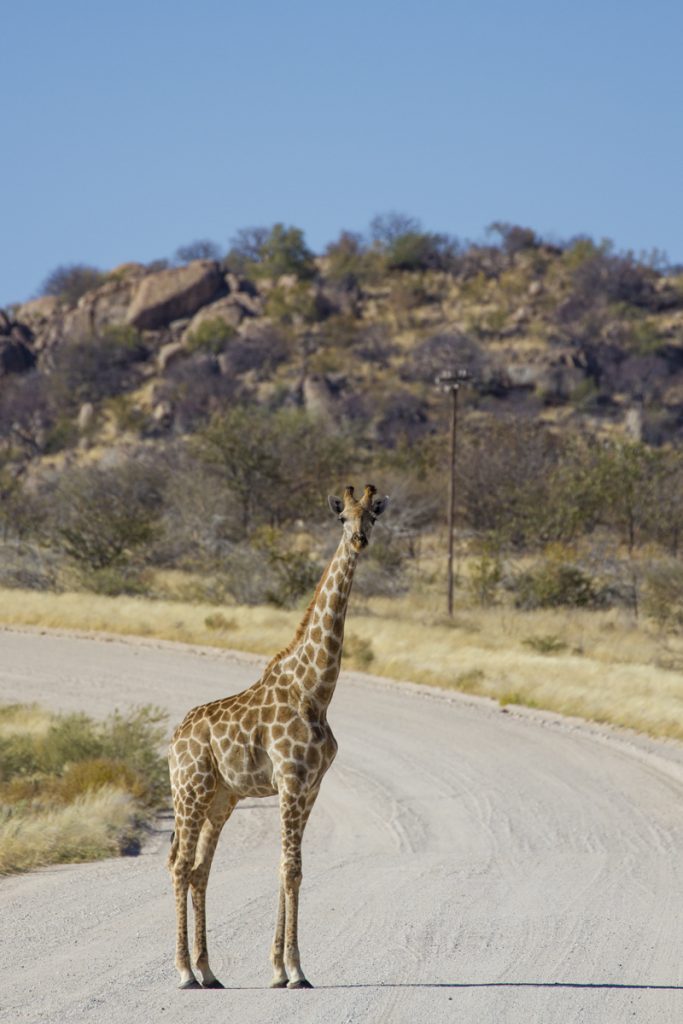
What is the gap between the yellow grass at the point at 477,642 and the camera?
2416cm

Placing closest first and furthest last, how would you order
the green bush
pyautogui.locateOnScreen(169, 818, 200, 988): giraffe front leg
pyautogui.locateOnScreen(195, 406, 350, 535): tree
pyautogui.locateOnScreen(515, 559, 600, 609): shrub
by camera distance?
pyautogui.locateOnScreen(169, 818, 200, 988): giraffe front leg < the green bush < pyautogui.locateOnScreen(515, 559, 600, 609): shrub < pyautogui.locateOnScreen(195, 406, 350, 535): tree

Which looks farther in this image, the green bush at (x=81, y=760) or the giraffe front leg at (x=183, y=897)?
the green bush at (x=81, y=760)

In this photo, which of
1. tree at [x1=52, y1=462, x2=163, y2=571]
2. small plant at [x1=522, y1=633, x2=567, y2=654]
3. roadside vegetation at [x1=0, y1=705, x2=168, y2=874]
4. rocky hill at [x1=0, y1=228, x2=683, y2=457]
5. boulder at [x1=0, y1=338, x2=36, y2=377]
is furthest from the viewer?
boulder at [x1=0, y1=338, x2=36, y2=377]

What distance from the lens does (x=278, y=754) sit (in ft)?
26.6

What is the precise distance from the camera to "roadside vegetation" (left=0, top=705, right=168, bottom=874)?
535 inches

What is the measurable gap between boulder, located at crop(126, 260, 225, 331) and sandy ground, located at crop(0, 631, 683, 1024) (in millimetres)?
74782

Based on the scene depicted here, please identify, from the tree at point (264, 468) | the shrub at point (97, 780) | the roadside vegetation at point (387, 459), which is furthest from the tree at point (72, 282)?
the shrub at point (97, 780)

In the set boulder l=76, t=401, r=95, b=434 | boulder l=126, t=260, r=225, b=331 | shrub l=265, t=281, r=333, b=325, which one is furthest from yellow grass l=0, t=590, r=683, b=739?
boulder l=126, t=260, r=225, b=331

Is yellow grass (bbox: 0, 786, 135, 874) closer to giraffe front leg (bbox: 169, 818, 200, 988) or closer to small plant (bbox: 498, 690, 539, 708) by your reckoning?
giraffe front leg (bbox: 169, 818, 200, 988)

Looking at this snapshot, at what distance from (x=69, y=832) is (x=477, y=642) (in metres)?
18.8

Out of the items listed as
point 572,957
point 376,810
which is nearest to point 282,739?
point 572,957

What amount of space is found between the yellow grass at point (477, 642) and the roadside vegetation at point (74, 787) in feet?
24.8

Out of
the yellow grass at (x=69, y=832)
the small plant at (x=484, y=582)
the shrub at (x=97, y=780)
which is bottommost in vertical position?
the yellow grass at (x=69, y=832)

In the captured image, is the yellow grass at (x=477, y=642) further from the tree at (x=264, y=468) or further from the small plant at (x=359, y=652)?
the tree at (x=264, y=468)
